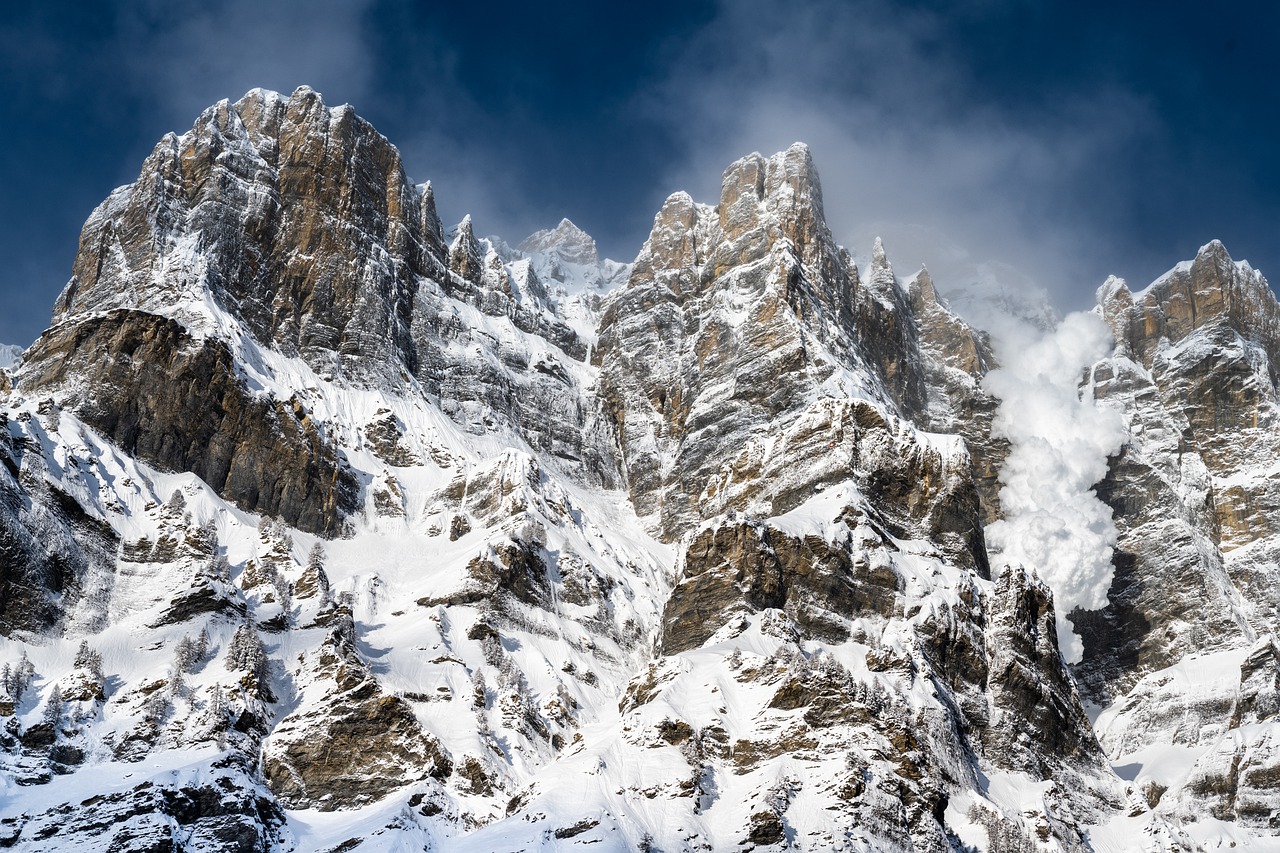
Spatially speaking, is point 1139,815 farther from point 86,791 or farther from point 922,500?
point 86,791

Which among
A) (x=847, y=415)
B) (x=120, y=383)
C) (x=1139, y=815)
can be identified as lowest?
(x=1139, y=815)

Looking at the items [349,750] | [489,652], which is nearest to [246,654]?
[349,750]

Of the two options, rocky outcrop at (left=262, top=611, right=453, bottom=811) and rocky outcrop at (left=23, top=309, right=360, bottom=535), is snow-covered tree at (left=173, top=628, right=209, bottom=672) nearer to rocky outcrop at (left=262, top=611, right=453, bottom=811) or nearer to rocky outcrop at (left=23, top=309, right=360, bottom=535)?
rocky outcrop at (left=262, top=611, right=453, bottom=811)

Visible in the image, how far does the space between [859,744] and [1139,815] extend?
167 ft

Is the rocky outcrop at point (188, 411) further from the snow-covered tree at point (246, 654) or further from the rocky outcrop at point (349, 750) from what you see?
the rocky outcrop at point (349, 750)

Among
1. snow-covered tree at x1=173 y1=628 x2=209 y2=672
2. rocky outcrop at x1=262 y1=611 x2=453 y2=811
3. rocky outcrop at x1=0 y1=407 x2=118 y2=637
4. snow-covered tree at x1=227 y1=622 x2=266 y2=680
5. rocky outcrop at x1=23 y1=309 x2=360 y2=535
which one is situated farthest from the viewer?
rocky outcrop at x1=23 y1=309 x2=360 y2=535

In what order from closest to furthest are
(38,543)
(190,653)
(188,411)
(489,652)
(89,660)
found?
(89,660) → (190,653) → (38,543) → (489,652) → (188,411)

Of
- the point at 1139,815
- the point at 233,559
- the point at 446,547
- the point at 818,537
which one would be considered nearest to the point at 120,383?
the point at 233,559

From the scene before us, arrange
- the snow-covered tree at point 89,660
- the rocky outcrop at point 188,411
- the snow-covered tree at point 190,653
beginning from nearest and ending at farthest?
the snow-covered tree at point 89,660 → the snow-covered tree at point 190,653 → the rocky outcrop at point 188,411

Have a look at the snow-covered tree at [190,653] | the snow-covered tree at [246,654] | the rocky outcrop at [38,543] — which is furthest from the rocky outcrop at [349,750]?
the rocky outcrop at [38,543]

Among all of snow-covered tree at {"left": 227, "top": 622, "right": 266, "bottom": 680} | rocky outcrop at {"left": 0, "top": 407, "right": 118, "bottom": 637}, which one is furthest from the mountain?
snow-covered tree at {"left": 227, "top": 622, "right": 266, "bottom": 680}

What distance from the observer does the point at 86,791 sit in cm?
7100

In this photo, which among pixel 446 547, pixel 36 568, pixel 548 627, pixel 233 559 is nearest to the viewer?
pixel 36 568

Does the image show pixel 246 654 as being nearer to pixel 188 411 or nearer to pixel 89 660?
pixel 89 660
